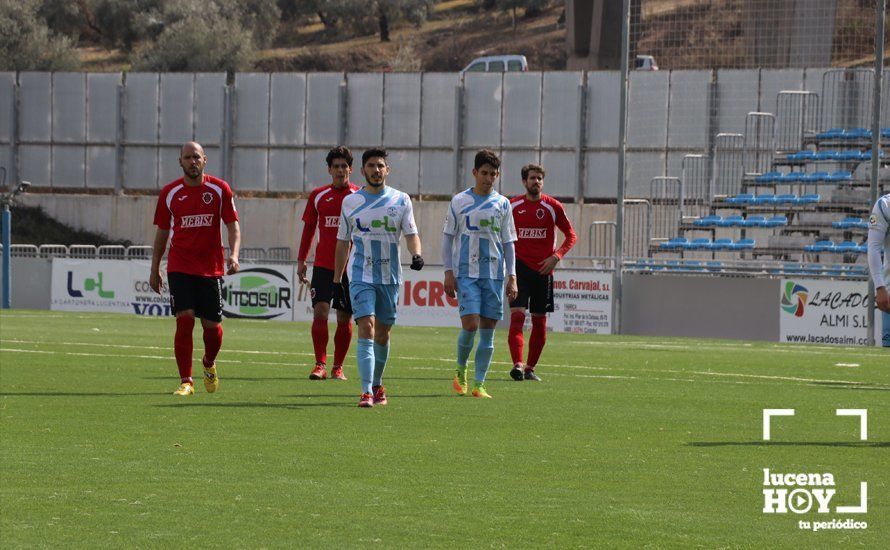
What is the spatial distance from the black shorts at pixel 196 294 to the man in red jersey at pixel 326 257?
2046 mm

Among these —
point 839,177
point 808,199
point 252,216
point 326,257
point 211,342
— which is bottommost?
point 211,342

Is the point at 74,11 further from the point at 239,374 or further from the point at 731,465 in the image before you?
the point at 731,465

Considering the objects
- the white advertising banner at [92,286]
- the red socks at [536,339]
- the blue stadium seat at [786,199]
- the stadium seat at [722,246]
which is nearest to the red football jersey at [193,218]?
the red socks at [536,339]

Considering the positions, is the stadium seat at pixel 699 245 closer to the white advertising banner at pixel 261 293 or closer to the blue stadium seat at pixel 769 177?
the blue stadium seat at pixel 769 177

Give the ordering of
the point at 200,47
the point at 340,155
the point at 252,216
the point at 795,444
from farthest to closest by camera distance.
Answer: the point at 200,47 < the point at 252,216 < the point at 340,155 < the point at 795,444

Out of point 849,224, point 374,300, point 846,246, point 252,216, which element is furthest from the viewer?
point 252,216

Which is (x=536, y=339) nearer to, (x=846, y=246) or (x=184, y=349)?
(x=184, y=349)

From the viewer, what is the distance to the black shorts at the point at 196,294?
13133mm

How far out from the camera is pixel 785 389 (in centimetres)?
1518

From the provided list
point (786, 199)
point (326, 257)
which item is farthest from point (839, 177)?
point (326, 257)

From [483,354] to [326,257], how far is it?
265 cm

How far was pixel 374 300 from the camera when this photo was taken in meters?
12.3

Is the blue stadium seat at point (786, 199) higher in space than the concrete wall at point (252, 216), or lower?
higher

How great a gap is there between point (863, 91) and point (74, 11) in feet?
249
